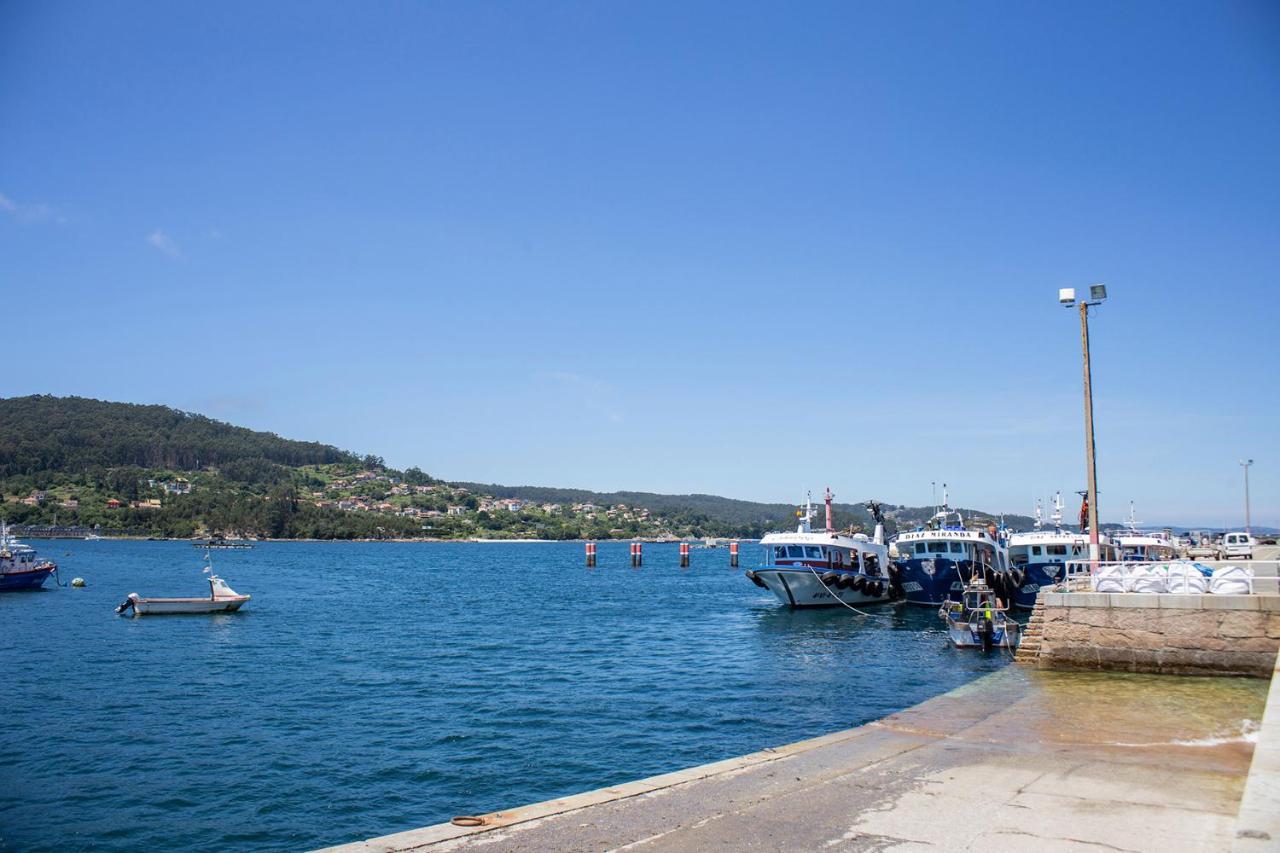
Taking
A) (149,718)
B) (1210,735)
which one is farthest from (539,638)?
(1210,735)

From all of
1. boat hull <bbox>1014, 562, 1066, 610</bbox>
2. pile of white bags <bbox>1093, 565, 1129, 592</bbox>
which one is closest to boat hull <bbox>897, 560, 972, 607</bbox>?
boat hull <bbox>1014, 562, 1066, 610</bbox>

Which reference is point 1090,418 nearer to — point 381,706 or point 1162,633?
point 1162,633

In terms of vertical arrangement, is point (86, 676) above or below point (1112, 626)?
below

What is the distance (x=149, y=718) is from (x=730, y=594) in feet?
166

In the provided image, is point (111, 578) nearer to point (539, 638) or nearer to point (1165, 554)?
point (539, 638)

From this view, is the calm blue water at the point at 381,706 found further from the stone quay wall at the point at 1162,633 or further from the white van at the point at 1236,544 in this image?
the white van at the point at 1236,544

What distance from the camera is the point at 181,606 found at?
157 ft

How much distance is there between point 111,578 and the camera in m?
78.1

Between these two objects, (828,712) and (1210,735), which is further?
(828,712)

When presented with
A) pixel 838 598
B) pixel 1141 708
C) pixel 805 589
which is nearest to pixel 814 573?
pixel 805 589

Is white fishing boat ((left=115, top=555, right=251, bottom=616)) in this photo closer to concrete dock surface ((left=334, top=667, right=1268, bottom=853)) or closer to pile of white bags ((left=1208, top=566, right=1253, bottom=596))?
concrete dock surface ((left=334, top=667, right=1268, bottom=853))

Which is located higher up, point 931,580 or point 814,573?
point 814,573

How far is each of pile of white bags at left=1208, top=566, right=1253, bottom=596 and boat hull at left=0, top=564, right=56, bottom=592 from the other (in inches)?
2731

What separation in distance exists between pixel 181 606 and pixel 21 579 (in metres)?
22.9
